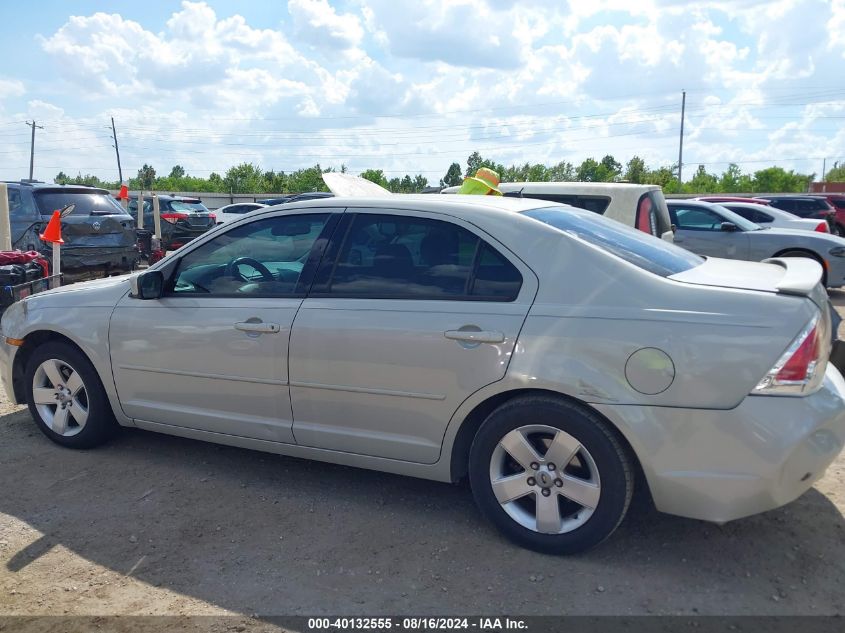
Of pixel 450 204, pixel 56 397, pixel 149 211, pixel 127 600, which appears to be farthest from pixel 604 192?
pixel 149 211

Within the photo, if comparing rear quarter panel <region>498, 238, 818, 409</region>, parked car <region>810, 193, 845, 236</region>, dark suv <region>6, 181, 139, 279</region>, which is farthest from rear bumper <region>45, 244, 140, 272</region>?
parked car <region>810, 193, 845, 236</region>

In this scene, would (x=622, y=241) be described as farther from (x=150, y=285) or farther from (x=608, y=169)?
(x=608, y=169)

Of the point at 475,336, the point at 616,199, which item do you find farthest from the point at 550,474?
the point at 616,199

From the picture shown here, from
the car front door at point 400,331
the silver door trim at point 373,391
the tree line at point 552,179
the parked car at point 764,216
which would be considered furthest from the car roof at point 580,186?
the tree line at point 552,179

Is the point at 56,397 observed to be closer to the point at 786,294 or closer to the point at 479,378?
the point at 479,378

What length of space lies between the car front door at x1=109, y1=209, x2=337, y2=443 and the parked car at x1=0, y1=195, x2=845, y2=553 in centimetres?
1

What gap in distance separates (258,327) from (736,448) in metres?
2.36

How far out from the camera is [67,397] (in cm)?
468

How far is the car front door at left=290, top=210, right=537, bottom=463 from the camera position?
339 cm

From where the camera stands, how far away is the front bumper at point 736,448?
9.52 feet

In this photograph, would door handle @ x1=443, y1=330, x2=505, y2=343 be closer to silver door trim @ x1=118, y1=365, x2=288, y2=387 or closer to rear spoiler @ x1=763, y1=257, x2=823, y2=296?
silver door trim @ x1=118, y1=365, x2=288, y2=387

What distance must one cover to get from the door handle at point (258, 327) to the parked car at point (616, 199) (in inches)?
169

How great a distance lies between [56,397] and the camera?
4719 mm

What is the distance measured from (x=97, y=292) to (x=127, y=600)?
2154 millimetres
